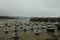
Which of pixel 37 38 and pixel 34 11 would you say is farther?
pixel 34 11

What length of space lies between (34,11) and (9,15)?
650mm

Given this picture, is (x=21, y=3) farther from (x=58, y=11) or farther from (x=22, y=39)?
(x=22, y=39)

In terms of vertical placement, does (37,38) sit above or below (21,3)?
below

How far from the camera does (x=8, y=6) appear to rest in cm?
409

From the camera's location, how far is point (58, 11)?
4039mm

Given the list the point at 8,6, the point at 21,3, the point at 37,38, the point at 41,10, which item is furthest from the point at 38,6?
the point at 37,38

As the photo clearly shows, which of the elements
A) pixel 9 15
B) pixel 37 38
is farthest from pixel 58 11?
pixel 37 38

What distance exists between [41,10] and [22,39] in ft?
8.78

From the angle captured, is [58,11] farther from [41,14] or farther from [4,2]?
[4,2]

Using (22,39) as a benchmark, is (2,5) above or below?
above

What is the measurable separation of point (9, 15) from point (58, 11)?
Result: 50.0 inches

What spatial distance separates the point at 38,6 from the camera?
4.14 m

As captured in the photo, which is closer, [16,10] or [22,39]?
[22,39]

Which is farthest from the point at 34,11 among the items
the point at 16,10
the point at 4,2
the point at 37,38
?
the point at 37,38
